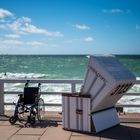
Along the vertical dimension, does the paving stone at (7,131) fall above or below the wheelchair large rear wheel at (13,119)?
below

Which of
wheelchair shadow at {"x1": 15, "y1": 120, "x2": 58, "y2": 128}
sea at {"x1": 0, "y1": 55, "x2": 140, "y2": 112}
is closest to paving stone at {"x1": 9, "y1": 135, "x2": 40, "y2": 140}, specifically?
wheelchair shadow at {"x1": 15, "y1": 120, "x2": 58, "y2": 128}

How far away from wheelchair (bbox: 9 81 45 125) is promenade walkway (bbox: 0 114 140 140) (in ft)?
0.65

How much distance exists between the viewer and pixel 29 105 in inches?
341

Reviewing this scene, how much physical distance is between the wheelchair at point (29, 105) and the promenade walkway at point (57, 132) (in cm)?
20

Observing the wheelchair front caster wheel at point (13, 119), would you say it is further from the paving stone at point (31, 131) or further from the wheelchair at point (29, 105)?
the paving stone at point (31, 131)

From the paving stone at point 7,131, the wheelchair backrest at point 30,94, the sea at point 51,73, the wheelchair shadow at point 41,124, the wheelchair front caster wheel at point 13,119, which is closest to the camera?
the paving stone at point 7,131

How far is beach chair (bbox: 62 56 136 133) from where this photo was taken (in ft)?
24.1

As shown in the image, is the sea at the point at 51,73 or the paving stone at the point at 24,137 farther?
the sea at the point at 51,73

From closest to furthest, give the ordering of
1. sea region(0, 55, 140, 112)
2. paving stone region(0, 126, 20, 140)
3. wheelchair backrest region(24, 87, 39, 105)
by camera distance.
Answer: paving stone region(0, 126, 20, 140), wheelchair backrest region(24, 87, 39, 105), sea region(0, 55, 140, 112)

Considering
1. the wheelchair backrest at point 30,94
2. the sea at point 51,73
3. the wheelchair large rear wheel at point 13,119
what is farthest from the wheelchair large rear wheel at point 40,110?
the sea at point 51,73

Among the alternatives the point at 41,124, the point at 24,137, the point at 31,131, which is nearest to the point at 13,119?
the point at 41,124

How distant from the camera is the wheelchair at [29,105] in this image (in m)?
8.54

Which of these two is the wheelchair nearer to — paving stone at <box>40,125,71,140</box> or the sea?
paving stone at <box>40,125,71,140</box>

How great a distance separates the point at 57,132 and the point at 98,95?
122 centimetres
